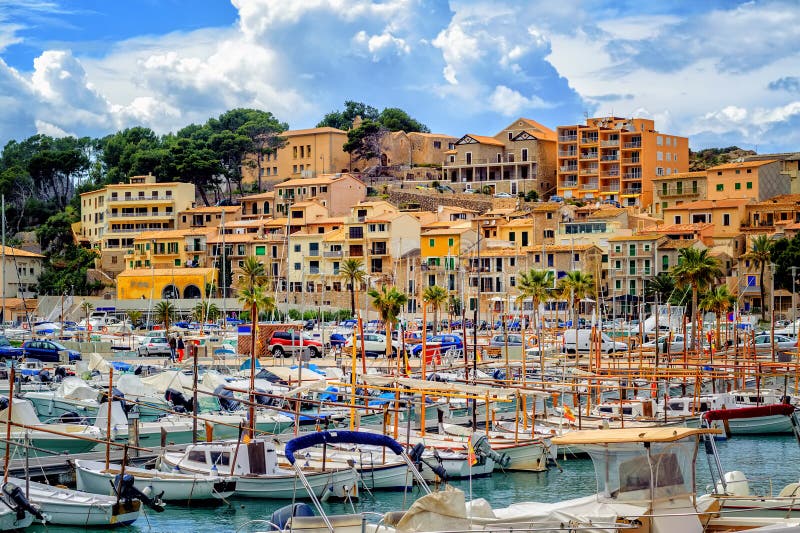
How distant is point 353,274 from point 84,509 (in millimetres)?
65307

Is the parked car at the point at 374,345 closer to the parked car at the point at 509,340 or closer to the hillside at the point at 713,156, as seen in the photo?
the parked car at the point at 509,340

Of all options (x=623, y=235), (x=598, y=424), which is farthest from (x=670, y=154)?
(x=598, y=424)

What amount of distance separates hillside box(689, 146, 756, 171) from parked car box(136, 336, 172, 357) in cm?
8015

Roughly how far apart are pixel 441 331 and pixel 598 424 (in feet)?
142

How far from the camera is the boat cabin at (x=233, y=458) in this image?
32.9m

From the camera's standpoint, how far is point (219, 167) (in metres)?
136

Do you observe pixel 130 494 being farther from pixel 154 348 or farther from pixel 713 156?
pixel 713 156

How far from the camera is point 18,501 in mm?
27766

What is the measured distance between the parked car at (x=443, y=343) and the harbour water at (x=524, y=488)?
93.7ft

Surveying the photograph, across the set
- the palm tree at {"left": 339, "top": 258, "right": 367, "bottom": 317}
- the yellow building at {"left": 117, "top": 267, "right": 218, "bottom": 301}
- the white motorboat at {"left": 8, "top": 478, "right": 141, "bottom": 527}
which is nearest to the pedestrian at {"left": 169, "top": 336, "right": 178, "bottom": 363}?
the palm tree at {"left": 339, "top": 258, "right": 367, "bottom": 317}

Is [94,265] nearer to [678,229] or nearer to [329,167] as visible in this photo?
[329,167]

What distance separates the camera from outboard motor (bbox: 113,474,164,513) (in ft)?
96.6

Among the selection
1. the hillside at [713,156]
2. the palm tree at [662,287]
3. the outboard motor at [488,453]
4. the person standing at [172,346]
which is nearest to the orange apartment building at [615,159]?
the hillside at [713,156]

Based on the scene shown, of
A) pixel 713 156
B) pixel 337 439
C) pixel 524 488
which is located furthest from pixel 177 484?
pixel 713 156
